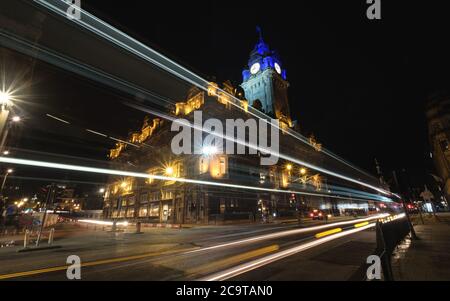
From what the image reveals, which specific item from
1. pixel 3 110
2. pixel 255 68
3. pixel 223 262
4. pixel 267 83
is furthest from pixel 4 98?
pixel 255 68

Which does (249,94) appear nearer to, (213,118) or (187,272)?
(213,118)

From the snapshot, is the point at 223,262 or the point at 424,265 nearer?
the point at 424,265

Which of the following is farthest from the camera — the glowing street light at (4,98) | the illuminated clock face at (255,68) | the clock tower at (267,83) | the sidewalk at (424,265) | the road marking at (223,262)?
the illuminated clock face at (255,68)

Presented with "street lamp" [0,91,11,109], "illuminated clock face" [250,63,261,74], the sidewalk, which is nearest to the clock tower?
"illuminated clock face" [250,63,261,74]

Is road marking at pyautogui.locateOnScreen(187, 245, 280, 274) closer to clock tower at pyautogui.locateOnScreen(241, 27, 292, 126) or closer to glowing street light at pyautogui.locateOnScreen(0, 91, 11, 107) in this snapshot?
glowing street light at pyautogui.locateOnScreen(0, 91, 11, 107)

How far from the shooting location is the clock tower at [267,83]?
7062cm

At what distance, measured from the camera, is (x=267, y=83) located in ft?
238

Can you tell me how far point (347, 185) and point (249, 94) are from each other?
56.1m

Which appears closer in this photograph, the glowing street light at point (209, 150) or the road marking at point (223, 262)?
the road marking at point (223, 262)

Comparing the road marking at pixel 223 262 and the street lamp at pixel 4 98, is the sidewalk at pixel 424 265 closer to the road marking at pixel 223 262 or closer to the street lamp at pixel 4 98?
the road marking at pixel 223 262

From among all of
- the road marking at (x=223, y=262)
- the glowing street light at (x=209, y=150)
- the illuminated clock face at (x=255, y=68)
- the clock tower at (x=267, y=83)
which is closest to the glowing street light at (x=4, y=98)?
the road marking at (x=223, y=262)

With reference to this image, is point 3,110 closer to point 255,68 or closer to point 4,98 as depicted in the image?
point 4,98

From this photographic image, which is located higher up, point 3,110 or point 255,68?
point 255,68
